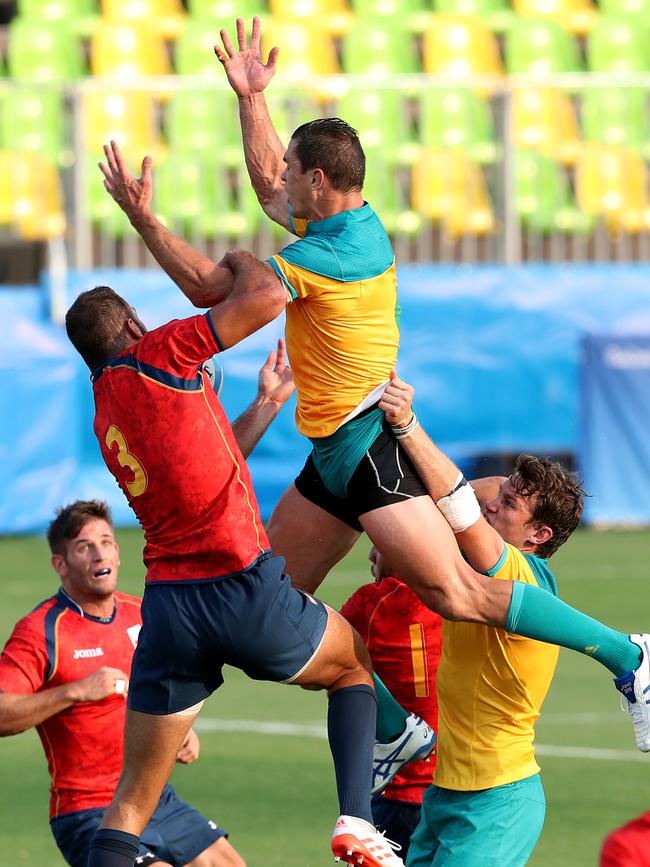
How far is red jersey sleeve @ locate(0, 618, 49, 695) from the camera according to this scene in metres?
6.04

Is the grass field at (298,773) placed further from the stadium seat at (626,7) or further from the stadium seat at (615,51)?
the stadium seat at (626,7)

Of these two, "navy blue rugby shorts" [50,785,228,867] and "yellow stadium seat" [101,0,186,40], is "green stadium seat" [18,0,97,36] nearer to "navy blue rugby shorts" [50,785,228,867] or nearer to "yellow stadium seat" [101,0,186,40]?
"yellow stadium seat" [101,0,186,40]

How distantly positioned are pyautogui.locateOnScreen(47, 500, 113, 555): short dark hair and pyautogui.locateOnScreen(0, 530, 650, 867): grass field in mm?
1737

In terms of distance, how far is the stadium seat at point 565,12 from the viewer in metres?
22.6

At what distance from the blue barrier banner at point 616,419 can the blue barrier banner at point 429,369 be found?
0.16m

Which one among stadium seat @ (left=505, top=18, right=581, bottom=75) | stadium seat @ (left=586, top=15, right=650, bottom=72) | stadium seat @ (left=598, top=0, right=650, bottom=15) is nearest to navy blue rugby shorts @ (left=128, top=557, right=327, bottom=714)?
stadium seat @ (left=505, top=18, right=581, bottom=75)

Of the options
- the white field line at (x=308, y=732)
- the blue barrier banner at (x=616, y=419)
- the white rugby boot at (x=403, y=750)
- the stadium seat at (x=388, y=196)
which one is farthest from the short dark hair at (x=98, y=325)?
the stadium seat at (x=388, y=196)

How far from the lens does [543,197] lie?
63.9 feet

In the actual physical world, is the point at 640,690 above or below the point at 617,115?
below

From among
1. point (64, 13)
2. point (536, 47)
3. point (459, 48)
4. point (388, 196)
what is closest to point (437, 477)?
point (388, 196)

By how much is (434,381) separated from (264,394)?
1143cm

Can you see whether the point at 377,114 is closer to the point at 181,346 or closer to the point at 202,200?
the point at 202,200

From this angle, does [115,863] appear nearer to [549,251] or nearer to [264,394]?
→ [264,394]

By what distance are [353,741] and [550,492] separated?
101 centimetres
